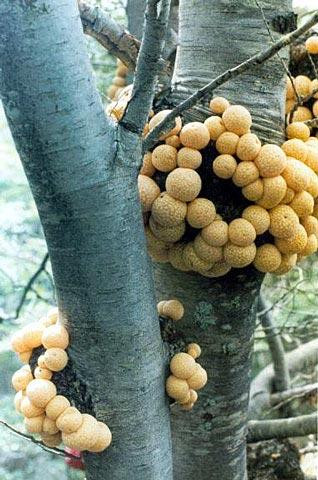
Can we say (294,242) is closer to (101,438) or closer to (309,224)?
(309,224)

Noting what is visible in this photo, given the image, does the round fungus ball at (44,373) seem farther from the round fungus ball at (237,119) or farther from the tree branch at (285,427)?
the tree branch at (285,427)

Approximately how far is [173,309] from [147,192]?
0.28 metres

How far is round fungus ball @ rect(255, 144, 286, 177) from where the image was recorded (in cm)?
112

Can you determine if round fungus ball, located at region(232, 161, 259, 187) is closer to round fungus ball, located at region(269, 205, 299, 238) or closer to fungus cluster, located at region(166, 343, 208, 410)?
round fungus ball, located at region(269, 205, 299, 238)

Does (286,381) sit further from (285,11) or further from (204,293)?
(285,11)

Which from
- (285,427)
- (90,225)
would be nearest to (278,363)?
(285,427)

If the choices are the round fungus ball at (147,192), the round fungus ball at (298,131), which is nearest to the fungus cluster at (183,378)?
the round fungus ball at (147,192)

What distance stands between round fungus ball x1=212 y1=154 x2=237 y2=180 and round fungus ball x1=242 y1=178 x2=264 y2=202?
0.14 ft

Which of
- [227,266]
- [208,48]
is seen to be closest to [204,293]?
[227,266]

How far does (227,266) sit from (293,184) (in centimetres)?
21

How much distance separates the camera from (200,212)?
1119 millimetres

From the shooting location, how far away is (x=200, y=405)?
142cm

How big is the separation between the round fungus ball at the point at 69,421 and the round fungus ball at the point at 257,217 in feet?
1.65

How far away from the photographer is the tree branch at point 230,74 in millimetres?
853
